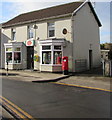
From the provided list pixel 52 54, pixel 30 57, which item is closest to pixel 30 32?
pixel 30 57

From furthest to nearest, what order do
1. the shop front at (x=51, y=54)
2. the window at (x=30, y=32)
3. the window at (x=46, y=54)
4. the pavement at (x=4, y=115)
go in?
the window at (x=30, y=32) < the window at (x=46, y=54) < the shop front at (x=51, y=54) < the pavement at (x=4, y=115)

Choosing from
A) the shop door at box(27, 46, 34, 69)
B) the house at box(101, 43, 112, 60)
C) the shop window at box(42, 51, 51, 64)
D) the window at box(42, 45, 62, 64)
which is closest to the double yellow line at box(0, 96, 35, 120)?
the window at box(42, 45, 62, 64)

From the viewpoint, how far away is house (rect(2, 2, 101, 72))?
55.0ft

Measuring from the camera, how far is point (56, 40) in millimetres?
16531

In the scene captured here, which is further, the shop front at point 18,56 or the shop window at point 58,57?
the shop front at point 18,56

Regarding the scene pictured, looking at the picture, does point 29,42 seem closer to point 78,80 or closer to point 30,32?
point 30,32

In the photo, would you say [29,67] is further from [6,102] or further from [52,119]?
[52,119]

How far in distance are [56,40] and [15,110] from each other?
11688mm

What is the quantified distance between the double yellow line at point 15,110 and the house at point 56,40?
10.3 m

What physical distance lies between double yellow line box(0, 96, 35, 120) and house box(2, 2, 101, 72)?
10266 millimetres

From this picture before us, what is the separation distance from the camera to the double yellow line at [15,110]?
4953mm

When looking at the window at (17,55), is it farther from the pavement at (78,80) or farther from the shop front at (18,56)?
the pavement at (78,80)

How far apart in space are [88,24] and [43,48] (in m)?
6.55

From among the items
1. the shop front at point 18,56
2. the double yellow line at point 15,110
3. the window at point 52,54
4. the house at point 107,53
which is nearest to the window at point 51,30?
the window at point 52,54
